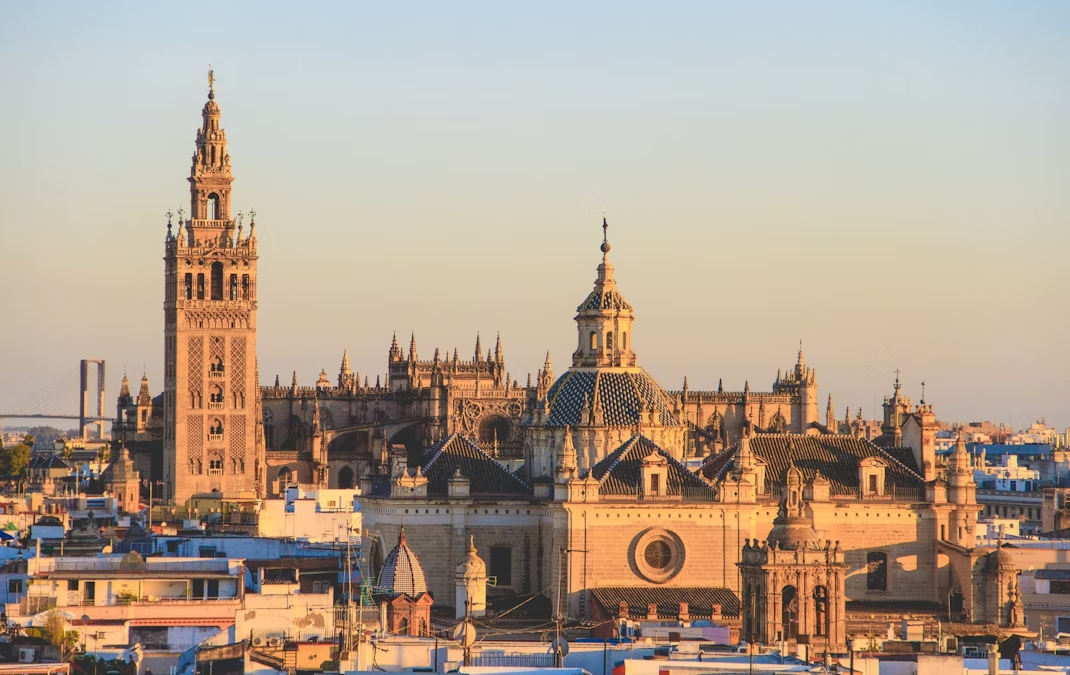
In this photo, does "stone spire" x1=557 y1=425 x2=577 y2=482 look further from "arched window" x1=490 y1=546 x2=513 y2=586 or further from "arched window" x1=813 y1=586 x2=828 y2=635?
"arched window" x1=813 y1=586 x2=828 y2=635

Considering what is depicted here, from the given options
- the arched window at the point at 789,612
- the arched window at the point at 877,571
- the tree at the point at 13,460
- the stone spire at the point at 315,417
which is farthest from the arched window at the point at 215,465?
the arched window at the point at 789,612

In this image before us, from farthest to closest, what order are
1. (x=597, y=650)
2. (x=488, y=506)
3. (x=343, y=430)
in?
(x=343, y=430), (x=488, y=506), (x=597, y=650)

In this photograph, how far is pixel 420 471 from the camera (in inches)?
3388

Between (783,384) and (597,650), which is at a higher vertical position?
(783,384)

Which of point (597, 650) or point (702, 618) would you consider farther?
point (702, 618)

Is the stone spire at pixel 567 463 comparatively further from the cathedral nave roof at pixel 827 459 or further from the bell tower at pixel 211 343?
the bell tower at pixel 211 343

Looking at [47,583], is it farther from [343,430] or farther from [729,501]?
[343,430]

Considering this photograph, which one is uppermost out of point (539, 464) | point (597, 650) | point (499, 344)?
Answer: point (499, 344)

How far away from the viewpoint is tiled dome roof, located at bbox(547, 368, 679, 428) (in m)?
87.5

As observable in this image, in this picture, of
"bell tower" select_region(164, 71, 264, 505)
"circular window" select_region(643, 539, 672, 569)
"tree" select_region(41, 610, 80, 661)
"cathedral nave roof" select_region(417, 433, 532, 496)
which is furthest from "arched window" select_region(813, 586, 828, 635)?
"bell tower" select_region(164, 71, 264, 505)

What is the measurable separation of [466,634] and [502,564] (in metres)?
20.8

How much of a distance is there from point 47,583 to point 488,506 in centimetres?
1320

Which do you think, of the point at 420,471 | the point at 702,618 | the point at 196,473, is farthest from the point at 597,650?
the point at 196,473

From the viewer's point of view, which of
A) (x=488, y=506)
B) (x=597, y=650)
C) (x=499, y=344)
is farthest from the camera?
(x=499, y=344)
